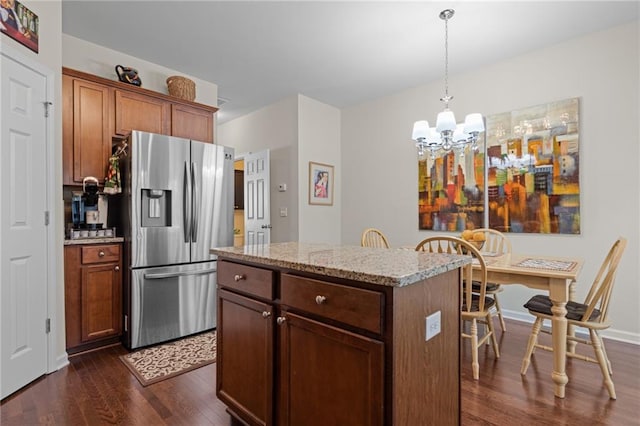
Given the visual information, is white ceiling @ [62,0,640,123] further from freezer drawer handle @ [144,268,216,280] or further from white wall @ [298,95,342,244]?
freezer drawer handle @ [144,268,216,280]

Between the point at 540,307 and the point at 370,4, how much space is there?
2576mm

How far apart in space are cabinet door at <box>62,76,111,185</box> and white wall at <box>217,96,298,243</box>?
2205 mm

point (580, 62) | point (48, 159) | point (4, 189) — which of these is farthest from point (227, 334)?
point (580, 62)

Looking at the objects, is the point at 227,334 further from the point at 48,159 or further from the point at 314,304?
the point at 48,159

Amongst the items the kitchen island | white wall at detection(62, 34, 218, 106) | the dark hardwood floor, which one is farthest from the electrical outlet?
white wall at detection(62, 34, 218, 106)

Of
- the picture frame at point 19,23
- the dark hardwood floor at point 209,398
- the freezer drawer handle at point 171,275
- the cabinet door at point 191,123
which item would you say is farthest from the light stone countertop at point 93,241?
the picture frame at point 19,23

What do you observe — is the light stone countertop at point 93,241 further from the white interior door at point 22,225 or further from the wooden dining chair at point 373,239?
the wooden dining chair at point 373,239

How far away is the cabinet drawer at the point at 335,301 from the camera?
1014mm

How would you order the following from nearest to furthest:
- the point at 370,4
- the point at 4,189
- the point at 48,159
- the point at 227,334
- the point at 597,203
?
the point at 227,334
the point at 4,189
the point at 48,159
the point at 370,4
the point at 597,203

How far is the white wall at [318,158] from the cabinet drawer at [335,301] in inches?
122

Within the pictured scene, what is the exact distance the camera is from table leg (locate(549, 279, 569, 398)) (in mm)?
1883

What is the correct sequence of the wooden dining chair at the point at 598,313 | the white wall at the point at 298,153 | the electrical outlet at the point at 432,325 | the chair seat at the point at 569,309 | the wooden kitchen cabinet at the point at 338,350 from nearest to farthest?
the wooden kitchen cabinet at the point at 338,350 → the electrical outlet at the point at 432,325 → the wooden dining chair at the point at 598,313 → the chair seat at the point at 569,309 → the white wall at the point at 298,153

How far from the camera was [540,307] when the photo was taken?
2133mm

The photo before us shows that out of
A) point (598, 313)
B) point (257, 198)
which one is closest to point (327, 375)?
point (598, 313)
